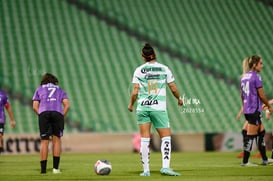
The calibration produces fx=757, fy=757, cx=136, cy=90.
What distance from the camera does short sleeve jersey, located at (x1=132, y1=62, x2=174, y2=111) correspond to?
12648 mm

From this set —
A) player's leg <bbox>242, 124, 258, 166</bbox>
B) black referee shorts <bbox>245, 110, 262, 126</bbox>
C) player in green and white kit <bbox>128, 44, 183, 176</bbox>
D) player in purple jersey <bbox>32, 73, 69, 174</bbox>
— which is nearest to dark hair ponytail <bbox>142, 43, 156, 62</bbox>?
player in green and white kit <bbox>128, 44, 183, 176</bbox>

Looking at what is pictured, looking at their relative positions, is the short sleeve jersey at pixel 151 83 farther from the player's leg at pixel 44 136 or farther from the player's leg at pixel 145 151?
the player's leg at pixel 44 136

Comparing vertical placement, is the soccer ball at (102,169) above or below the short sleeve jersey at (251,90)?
below

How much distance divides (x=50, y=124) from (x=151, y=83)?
2.33m

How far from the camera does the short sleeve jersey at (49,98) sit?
13859mm

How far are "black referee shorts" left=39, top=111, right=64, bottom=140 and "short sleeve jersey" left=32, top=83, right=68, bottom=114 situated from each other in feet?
0.30

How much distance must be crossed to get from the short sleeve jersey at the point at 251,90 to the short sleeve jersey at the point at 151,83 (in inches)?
102

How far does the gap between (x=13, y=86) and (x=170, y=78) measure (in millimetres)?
16838

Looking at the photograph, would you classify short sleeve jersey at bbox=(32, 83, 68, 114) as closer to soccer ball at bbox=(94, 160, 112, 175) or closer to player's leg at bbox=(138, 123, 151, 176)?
soccer ball at bbox=(94, 160, 112, 175)

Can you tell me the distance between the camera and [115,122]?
93.4 ft

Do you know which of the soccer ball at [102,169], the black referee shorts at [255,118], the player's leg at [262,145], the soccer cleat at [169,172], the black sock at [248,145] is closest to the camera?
the soccer cleat at [169,172]

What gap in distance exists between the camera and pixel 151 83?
41.7 feet

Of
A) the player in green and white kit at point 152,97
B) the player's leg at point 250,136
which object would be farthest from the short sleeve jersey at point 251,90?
the player in green and white kit at point 152,97

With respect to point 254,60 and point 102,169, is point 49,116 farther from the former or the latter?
point 254,60
